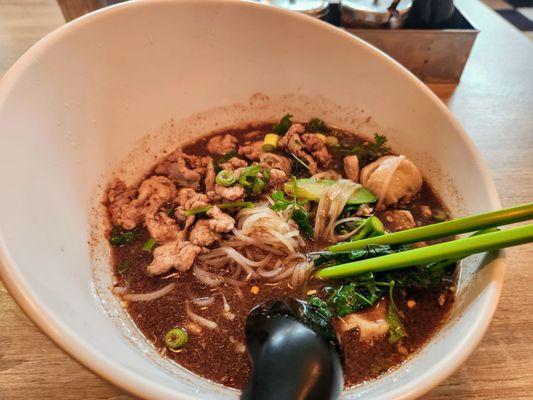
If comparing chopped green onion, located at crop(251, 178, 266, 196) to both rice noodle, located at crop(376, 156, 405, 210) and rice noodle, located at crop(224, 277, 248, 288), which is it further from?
rice noodle, located at crop(376, 156, 405, 210)

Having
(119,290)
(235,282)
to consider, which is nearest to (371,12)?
(235,282)

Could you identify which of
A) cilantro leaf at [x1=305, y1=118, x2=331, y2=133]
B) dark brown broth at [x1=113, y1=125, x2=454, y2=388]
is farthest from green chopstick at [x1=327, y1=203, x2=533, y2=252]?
cilantro leaf at [x1=305, y1=118, x2=331, y2=133]

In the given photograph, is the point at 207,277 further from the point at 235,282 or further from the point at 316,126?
the point at 316,126

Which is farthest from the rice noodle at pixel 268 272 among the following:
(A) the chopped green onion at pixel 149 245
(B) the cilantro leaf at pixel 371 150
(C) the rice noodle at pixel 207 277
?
(B) the cilantro leaf at pixel 371 150

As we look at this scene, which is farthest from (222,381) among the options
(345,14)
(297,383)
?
(345,14)

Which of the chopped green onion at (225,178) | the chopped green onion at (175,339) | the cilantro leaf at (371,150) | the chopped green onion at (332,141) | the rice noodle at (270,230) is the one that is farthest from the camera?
the chopped green onion at (332,141)

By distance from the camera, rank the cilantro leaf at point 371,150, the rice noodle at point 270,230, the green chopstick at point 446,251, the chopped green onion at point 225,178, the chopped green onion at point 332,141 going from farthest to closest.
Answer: the chopped green onion at point 332,141, the cilantro leaf at point 371,150, the chopped green onion at point 225,178, the rice noodle at point 270,230, the green chopstick at point 446,251

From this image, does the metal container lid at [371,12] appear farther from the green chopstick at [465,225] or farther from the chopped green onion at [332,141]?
the green chopstick at [465,225]
